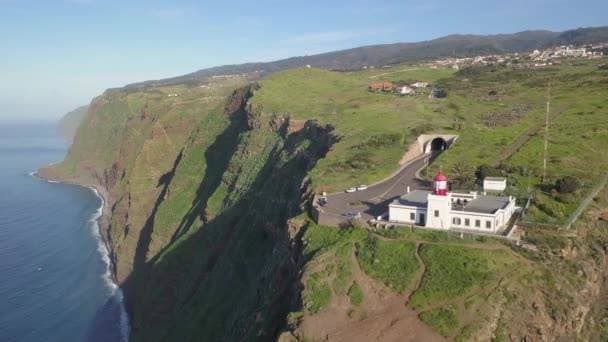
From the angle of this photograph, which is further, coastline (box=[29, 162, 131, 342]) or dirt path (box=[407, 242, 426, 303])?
coastline (box=[29, 162, 131, 342])

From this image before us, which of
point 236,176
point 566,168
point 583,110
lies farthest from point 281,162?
point 583,110

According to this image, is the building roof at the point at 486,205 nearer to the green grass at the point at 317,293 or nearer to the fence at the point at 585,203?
the fence at the point at 585,203

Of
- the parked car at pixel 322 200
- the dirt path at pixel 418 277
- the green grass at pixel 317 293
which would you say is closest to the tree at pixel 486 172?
the parked car at pixel 322 200

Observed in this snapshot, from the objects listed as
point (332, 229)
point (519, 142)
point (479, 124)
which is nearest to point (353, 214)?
point (332, 229)

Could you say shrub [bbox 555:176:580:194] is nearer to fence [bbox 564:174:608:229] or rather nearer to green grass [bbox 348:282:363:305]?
fence [bbox 564:174:608:229]

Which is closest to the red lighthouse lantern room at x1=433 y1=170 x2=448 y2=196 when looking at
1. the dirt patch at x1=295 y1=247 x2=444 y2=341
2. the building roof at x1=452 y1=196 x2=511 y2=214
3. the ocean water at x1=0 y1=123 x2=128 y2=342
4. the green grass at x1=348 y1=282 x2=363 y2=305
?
the building roof at x1=452 y1=196 x2=511 y2=214

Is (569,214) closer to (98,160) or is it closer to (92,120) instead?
(98,160)

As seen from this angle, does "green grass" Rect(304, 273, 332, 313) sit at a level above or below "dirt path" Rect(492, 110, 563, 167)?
below
